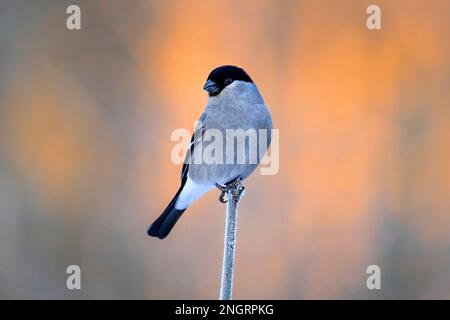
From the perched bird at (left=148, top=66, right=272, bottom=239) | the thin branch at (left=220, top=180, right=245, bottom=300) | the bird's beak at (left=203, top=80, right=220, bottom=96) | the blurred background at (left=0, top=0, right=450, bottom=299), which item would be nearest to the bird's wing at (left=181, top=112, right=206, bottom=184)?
the perched bird at (left=148, top=66, right=272, bottom=239)

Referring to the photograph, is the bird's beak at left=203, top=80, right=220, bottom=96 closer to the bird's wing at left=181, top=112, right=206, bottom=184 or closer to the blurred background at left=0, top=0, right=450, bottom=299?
the bird's wing at left=181, top=112, right=206, bottom=184

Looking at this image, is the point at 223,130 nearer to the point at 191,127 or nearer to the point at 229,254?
the point at 229,254

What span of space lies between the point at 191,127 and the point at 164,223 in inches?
60.5

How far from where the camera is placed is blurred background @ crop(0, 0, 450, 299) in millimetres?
4883

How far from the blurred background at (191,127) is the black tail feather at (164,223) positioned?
125 cm

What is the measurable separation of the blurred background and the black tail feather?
1.25m

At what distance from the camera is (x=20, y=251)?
4992 mm

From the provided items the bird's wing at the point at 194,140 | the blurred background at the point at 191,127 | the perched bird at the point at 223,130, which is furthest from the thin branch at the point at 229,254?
the blurred background at the point at 191,127

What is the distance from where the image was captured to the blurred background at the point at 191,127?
4.88 metres

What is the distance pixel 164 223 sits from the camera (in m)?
3.63

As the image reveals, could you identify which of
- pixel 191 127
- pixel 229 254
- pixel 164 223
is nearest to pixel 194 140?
pixel 164 223

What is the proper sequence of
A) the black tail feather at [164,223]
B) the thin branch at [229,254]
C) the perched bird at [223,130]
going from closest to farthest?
the thin branch at [229,254]
the perched bird at [223,130]
the black tail feather at [164,223]

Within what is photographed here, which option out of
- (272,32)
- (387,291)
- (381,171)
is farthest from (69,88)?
(387,291)

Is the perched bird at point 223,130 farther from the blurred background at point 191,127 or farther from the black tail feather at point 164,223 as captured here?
the blurred background at point 191,127
